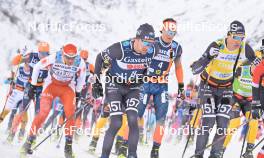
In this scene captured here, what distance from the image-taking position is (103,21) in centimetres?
4503

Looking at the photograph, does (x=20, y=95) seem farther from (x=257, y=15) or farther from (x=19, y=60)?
(x=257, y=15)

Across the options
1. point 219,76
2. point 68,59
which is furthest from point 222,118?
point 68,59

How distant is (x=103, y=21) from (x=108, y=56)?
36463 millimetres

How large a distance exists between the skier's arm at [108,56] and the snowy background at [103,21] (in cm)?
2956

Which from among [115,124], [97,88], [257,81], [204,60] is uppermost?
[204,60]

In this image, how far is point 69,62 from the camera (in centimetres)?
1027

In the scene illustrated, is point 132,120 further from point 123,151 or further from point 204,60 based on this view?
point 204,60

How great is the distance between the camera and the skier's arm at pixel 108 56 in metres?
8.89

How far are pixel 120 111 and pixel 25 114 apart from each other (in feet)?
19.8

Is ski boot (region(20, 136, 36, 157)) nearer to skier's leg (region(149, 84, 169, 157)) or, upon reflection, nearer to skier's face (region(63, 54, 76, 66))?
skier's face (region(63, 54, 76, 66))

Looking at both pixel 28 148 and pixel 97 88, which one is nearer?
pixel 97 88

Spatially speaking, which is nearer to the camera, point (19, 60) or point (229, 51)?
point (229, 51)

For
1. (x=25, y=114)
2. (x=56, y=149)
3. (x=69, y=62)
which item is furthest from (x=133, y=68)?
(x=25, y=114)

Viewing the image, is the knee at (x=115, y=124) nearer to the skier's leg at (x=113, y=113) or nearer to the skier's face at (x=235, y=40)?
the skier's leg at (x=113, y=113)
